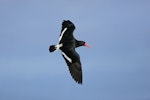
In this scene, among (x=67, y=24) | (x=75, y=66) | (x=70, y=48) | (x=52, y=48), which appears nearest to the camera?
(x=52, y=48)

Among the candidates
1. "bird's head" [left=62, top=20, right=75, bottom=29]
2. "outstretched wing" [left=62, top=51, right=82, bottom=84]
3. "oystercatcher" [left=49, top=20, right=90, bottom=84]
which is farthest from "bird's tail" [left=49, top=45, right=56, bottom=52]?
"bird's head" [left=62, top=20, right=75, bottom=29]

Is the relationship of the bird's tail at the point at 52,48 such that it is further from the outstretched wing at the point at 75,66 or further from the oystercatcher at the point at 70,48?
the outstretched wing at the point at 75,66

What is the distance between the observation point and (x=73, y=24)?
2527 centimetres

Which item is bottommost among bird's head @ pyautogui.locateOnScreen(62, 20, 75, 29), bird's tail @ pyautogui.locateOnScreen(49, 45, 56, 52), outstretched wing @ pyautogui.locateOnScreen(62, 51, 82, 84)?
outstretched wing @ pyautogui.locateOnScreen(62, 51, 82, 84)

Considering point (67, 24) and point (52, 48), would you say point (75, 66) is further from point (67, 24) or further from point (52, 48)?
point (67, 24)

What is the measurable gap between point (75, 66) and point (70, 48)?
123 cm

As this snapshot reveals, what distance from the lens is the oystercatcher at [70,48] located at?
2373 cm

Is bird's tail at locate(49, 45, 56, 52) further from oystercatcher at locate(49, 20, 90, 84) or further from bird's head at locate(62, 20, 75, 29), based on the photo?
bird's head at locate(62, 20, 75, 29)

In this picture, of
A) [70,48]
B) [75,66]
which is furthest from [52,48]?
[75,66]

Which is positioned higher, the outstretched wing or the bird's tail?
the bird's tail

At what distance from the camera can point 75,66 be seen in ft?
78.5

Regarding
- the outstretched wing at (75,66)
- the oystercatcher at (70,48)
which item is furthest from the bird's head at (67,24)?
the outstretched wing at (75,66)

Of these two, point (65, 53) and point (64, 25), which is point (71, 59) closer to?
point (65, 53)

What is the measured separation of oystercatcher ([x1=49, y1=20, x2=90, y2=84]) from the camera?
23.7m
